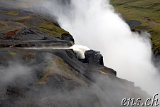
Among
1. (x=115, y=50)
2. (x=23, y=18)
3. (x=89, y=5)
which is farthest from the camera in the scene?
(x=89, y=5)

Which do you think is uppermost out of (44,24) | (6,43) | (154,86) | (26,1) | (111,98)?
(26,1)

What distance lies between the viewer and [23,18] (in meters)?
76.1

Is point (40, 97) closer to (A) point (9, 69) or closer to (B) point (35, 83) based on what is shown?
(B) point (35, 83)

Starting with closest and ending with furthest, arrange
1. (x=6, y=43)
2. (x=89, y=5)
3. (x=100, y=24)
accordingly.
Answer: (x=6, y=43) → (x=100, y=24) → (x=89, y=5)

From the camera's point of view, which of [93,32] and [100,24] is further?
[100,24]

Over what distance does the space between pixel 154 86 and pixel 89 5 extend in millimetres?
89897

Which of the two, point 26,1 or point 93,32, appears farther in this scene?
point 93,32

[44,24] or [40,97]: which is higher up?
[44,24]

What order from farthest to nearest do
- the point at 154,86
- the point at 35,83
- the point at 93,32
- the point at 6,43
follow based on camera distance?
the point at 93,32 → the point at 154,86 → the point at 6,43 → the point at 35,83

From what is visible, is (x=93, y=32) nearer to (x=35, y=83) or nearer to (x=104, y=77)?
(x=104, y=77)

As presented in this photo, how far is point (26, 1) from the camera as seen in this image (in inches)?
4397

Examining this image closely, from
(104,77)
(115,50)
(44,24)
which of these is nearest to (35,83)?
(104,77)

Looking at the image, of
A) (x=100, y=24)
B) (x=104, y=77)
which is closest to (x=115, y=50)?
(x=100, y=24)

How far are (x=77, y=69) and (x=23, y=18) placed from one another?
140 ft
